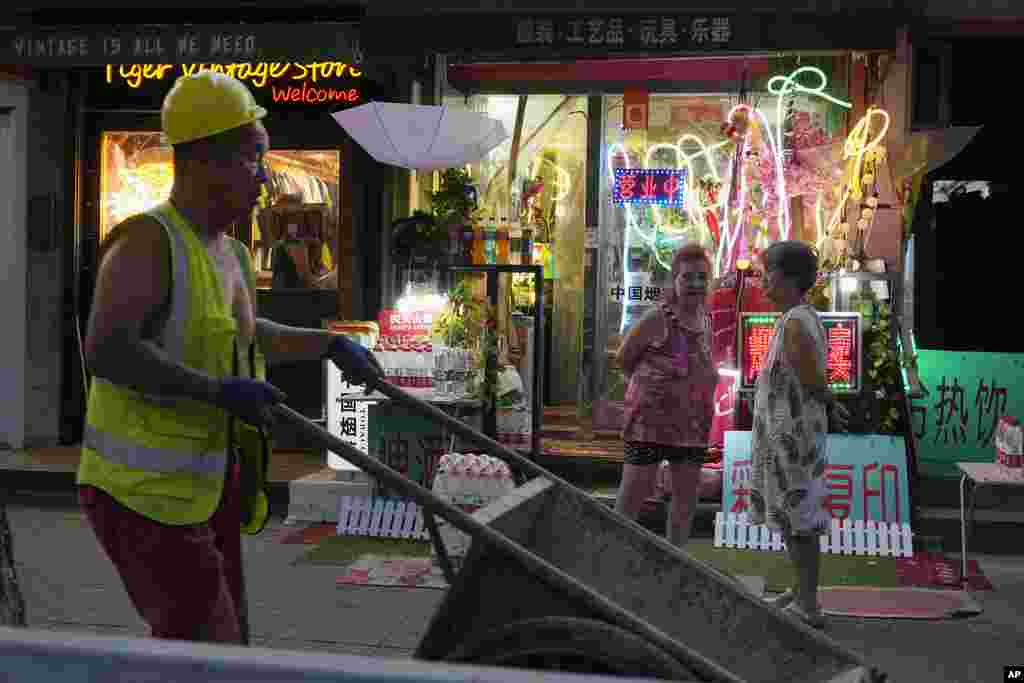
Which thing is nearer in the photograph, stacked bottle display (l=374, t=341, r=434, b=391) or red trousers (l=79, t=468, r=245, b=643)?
red trousers (l=79, t=468, r=245, b=643)

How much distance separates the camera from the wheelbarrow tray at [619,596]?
3.41m

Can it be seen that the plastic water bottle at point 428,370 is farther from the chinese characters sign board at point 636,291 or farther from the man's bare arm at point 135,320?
the man's bare arm at point 135,320

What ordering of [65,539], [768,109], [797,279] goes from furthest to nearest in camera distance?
[768,109]
[65,539]
[797,279]

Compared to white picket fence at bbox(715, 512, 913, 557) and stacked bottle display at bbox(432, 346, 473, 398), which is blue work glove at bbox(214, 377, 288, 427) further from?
stacked bottle display at bbox(432, 346, 473, 398)

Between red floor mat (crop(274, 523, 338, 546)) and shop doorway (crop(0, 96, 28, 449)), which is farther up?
shop doorway (crop(0, 96, 28, 449))

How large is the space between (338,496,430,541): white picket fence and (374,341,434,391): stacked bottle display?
91 cm

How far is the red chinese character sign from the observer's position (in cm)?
1229

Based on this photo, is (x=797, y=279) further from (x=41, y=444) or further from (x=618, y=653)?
(x=41, y=444)

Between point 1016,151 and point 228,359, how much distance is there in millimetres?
8602

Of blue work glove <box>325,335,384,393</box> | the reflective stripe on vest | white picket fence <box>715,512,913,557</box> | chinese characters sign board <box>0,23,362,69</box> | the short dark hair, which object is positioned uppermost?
chinese characters sign board <box>0,23,362,69</box>

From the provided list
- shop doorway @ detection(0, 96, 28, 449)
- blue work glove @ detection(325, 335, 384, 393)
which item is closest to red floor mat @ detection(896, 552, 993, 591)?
blue work glove @ detection(325, 335, 384, 393)

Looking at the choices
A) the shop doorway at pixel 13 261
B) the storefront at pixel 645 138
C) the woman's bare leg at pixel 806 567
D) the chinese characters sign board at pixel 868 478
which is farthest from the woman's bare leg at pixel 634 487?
the shop doorway at pixel 13 261

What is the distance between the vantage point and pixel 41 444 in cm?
1253

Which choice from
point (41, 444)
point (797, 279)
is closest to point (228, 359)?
point (797, 279)
